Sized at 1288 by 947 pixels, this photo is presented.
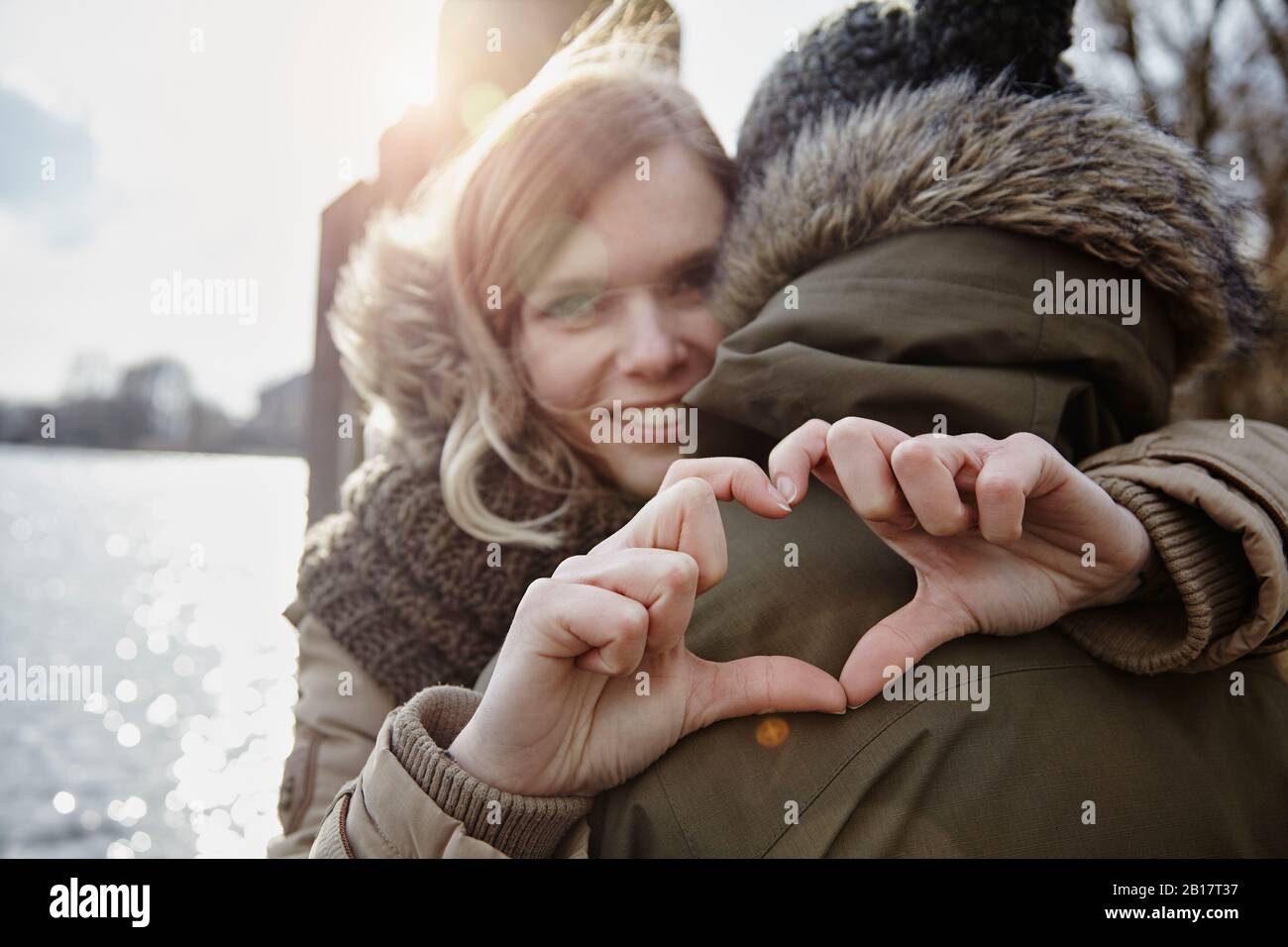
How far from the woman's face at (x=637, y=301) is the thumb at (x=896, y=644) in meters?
0.53

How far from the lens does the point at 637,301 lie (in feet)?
4.21

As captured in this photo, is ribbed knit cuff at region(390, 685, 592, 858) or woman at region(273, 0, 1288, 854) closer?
ribbed knit cuff at region(390, 685, 592, 858)

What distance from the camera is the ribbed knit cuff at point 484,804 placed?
76 cm

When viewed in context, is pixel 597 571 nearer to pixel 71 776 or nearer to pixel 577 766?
pixel 577 766

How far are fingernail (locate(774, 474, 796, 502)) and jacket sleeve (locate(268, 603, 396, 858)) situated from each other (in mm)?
854

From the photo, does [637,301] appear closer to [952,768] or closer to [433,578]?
[433,578]

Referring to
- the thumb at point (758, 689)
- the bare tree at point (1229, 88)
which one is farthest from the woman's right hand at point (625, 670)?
the bare tree at point (1229, 88)

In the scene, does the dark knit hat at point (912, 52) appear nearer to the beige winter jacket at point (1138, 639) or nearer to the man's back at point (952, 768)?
the beige winter jacket at point (1138, 639)

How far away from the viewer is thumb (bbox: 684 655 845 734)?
2.54 feet

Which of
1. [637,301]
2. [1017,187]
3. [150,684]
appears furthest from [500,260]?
[150,684]

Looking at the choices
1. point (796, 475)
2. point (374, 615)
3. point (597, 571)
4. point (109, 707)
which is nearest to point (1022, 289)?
point (796, 475)

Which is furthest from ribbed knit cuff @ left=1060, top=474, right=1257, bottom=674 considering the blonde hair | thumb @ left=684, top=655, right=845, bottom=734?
the blonde hair

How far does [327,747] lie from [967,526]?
3.39 ft

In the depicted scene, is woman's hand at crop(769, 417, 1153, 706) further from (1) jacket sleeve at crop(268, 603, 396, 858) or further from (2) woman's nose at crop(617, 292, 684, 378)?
(1) jacket sleeve at crop(268, 603, 396, 858)
